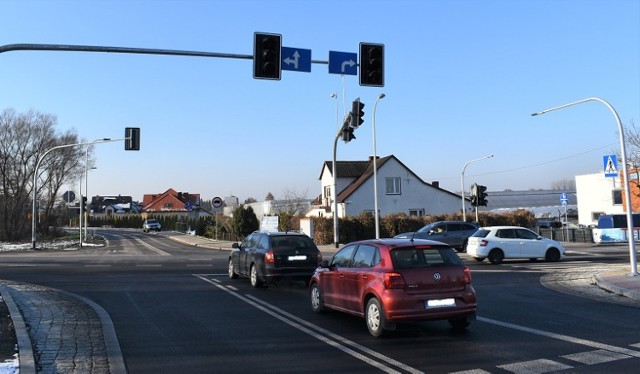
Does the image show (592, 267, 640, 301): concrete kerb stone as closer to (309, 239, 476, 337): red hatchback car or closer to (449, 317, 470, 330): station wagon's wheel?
(449, 317, 470, 330): station wagon's wheel

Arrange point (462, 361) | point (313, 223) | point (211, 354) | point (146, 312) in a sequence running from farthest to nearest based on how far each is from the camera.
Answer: point (313, 223) → point (146, 312) → point (211, 354) → point (462, 361)

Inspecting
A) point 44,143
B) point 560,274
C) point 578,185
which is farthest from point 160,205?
point 560,274

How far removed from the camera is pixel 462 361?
22.2 ft

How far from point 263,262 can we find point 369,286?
637 centimetres

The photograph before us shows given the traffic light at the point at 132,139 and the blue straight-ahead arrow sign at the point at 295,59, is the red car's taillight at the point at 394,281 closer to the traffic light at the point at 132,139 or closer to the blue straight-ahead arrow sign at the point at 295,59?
the blue straight-ahead arrow sign at the point at 295,59

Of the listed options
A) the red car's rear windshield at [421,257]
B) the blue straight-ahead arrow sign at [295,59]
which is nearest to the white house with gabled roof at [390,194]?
the blue straight-ahead arrow sign at [295,59]

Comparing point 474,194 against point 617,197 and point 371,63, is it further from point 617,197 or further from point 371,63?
point 617,197

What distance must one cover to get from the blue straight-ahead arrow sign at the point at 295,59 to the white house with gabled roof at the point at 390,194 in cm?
3710

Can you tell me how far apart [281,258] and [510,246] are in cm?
1233

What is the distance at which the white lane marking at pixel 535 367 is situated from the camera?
6238mm

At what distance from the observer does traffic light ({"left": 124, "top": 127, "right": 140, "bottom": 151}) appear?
26.3 meters

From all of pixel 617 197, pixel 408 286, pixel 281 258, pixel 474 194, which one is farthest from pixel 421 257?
pixel 617 197

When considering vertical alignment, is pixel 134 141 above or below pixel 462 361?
above

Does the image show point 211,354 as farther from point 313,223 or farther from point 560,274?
point 313,223
